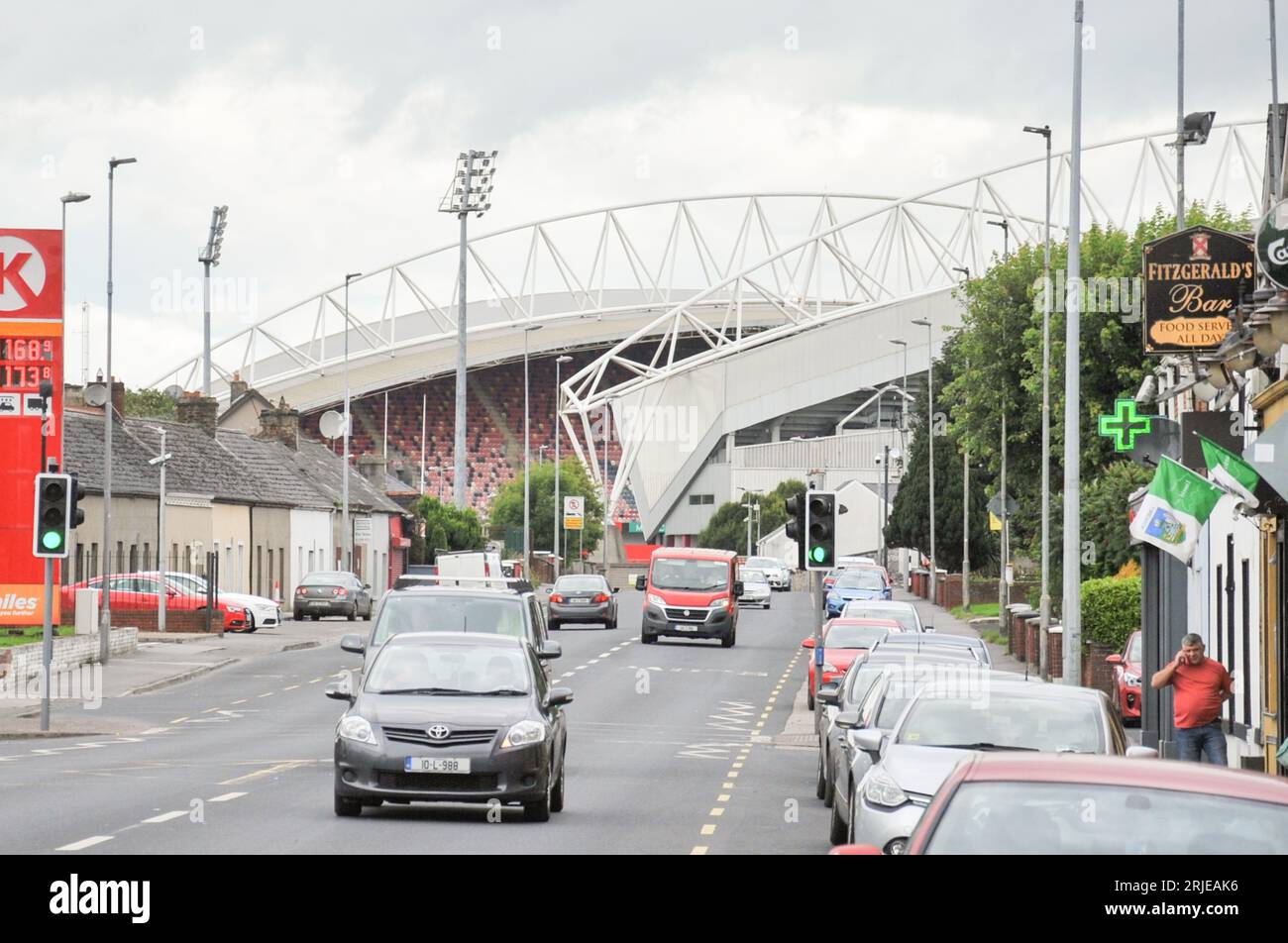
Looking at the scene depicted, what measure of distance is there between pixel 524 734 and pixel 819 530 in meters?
10.7

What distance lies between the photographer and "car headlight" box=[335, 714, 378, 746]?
16.4m

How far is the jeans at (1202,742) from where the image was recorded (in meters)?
19.7

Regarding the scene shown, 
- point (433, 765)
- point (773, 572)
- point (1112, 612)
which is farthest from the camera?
point (773, 572)

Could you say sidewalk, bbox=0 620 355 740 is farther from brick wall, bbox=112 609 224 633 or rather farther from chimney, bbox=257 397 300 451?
chimney, bbox=257 397 300 451

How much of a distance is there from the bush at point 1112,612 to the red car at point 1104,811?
33.0 m

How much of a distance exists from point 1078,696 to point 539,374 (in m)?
158

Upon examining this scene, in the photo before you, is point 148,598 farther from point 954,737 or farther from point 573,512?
point 573,512

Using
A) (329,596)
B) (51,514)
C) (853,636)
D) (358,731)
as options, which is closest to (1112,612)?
(853,636)

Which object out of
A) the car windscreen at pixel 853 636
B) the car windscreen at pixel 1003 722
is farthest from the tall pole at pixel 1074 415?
the car windscreen at pixel 1003 722

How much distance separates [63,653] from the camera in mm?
40594

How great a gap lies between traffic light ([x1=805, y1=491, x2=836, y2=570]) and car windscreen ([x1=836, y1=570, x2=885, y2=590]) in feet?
118

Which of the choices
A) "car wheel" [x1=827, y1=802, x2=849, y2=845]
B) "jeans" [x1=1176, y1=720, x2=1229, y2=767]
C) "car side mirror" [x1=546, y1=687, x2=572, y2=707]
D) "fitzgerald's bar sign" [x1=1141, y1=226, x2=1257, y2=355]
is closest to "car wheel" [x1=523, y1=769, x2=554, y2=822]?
"car side mirror" [x1=546, y1=687, x2=572, y2=707]

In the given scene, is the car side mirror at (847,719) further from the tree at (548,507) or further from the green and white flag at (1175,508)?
the tree at (548,507)
